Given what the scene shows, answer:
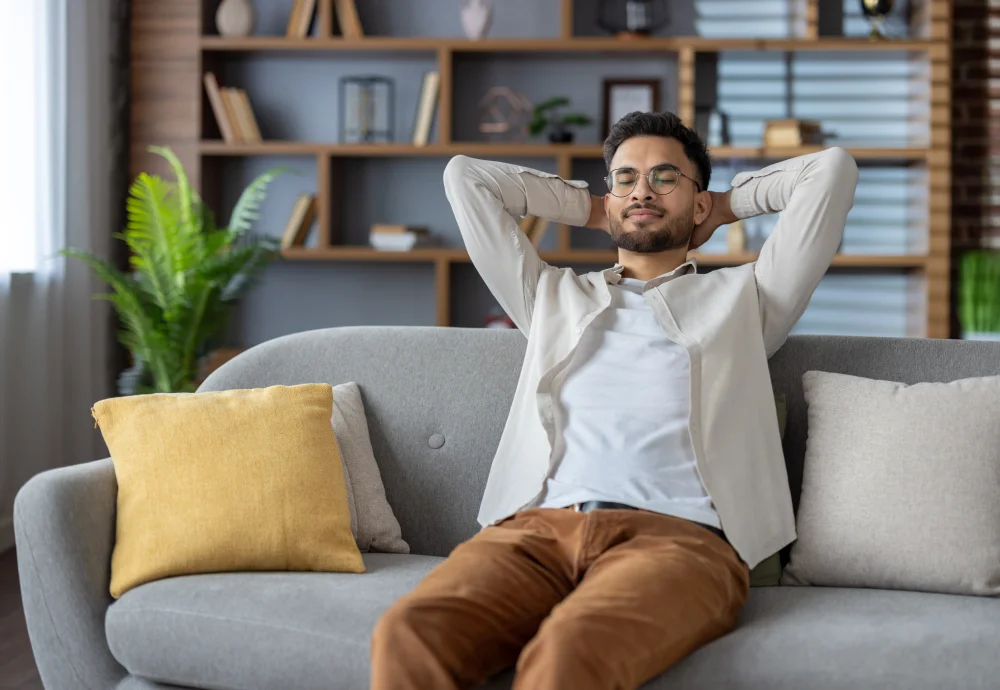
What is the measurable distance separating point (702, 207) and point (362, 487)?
90 centimetres

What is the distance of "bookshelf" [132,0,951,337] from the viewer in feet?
14.1

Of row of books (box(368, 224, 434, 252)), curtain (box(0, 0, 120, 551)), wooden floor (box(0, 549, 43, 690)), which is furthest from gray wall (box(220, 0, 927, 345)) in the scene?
wooden floor (box(0, 549, 43, 690))

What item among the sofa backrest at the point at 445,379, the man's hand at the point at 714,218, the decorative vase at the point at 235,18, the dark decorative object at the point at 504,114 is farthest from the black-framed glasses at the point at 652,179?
the decorative vase at the point at 235,18

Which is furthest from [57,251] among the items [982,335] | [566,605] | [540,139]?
[982,335]

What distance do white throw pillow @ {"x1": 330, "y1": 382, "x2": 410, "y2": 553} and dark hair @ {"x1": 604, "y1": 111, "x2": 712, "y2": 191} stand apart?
2.44 feet

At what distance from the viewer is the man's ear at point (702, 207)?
221 centimetres

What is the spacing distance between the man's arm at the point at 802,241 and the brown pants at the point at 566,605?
501 mm

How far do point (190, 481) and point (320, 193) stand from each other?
2.70 m

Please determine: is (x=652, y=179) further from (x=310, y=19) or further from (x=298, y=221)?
(x=310, y=19)

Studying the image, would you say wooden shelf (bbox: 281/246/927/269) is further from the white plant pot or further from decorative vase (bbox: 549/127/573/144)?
decorative vase (bbox: 549/127/573/144)

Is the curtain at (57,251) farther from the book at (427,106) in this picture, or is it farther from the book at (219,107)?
the book at (427,106)

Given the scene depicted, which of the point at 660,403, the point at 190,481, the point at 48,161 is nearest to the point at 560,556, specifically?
the point at 660,403

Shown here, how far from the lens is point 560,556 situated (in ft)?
5.67

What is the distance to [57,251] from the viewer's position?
386cm
